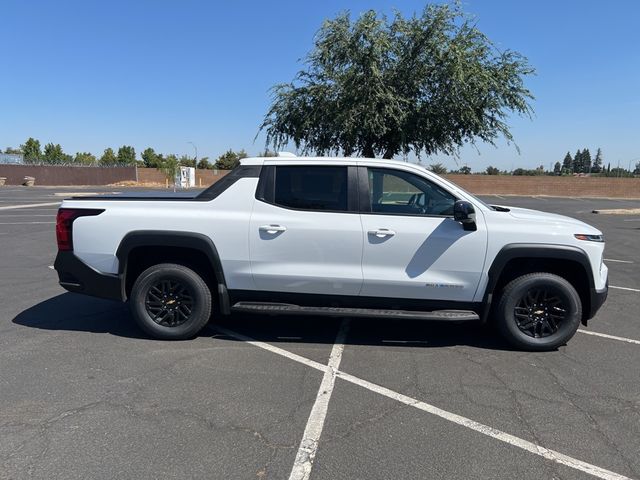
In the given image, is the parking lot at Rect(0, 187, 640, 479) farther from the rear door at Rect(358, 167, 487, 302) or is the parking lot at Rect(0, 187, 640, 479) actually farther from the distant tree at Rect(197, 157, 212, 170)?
the distant tree at Rect(197, 157, 212, 170)

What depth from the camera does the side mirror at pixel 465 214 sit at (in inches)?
181

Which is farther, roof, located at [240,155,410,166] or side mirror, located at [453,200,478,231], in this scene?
roof, located at [240,155,410,166]

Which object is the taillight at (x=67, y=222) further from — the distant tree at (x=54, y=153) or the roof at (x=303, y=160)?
the distant tree at (x=54, y=153)

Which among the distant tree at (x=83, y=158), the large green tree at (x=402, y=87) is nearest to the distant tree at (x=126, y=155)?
the distant tree at (x=83, y=158)

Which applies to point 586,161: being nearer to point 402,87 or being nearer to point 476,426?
point 402,87

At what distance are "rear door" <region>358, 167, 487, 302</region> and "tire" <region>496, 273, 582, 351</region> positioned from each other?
0.39 metres

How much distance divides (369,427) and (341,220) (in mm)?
2039

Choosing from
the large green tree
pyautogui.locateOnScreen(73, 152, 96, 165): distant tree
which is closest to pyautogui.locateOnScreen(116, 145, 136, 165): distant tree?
pyautogui.locateOnScreen(73, 152, 96, 165): distant tree

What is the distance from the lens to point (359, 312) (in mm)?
4789

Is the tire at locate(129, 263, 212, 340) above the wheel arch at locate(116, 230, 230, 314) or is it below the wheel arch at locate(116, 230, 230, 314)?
below

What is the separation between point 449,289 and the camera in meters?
4.81

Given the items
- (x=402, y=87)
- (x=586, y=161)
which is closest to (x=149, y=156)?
(x=402, y=87)

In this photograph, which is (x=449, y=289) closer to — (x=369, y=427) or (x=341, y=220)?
(x=341, y=220)

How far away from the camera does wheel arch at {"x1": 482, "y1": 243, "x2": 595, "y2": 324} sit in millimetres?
4707
